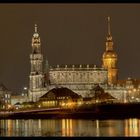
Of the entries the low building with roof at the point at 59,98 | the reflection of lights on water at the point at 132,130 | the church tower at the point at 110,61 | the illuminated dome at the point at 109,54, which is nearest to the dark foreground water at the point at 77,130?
the reflection of lights on water at the point at 132,130

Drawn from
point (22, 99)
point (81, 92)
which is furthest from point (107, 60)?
point (22, 99)

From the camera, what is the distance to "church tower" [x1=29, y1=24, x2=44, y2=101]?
99750 millimetres

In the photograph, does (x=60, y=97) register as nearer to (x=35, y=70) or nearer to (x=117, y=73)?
(x=35, y=70)

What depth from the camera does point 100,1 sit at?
8977 mm

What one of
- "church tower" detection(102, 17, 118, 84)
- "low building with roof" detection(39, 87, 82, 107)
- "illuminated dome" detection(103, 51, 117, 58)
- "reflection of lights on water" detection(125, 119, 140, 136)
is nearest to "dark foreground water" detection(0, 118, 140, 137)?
"reflection of lights on water" detection(125, 119, 140, 136)

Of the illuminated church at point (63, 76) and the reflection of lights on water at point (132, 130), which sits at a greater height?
the illuminated church at point (63, 76)

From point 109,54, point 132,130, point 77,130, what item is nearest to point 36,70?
point 109,54

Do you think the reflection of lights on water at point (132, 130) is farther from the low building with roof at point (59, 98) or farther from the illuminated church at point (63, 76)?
the illuminated church at point (63, 76)

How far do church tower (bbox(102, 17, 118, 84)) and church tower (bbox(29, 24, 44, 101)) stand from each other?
14588 mm

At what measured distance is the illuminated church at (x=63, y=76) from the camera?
10031 centimetres

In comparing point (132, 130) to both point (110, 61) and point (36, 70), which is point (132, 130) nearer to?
point (36, 70)

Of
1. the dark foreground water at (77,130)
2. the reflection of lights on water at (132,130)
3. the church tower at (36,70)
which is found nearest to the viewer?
the reflection of lights on water at (132,130)

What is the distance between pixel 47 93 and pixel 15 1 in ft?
283

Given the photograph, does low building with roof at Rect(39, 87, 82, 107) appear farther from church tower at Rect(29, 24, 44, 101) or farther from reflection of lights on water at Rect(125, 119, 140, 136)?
reflection of lights on water at Rect(125, 119, 140, 136)
